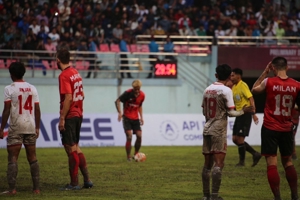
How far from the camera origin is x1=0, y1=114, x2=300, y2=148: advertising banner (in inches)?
975

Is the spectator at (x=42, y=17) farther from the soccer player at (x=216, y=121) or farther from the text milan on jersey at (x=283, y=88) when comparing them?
the text milan on jersey at (x=283, y=88)

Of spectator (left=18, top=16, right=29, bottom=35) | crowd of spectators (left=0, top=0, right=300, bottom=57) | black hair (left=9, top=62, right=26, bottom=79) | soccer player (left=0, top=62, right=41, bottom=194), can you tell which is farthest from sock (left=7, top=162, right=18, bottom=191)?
spectator (left=18, top=16, right=29, bottom=35)

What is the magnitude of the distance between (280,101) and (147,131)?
52.7ft

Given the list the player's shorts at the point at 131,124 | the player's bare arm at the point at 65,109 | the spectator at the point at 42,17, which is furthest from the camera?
the spectator at the point at 42,17

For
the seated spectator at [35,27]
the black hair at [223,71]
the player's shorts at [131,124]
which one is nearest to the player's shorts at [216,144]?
the black hair at [223,71]

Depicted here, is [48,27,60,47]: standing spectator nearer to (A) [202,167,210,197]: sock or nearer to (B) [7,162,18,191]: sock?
(B) [7,162,18,191]: sock

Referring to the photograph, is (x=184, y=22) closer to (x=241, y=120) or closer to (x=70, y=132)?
(x=241, y=120)

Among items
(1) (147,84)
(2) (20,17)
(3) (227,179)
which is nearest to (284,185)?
(3) (227,179)

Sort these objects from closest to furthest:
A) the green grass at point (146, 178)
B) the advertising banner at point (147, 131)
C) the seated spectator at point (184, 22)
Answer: the green grass at point (146, 178), the advertising banner at point (147, 131), the seated spectator at point (184, 22)

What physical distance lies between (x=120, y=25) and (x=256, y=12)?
827cm

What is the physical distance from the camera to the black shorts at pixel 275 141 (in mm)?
10477

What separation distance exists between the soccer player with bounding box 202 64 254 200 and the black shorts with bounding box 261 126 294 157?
58 cm

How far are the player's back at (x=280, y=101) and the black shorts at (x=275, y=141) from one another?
8cm

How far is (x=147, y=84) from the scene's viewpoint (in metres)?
30.3
